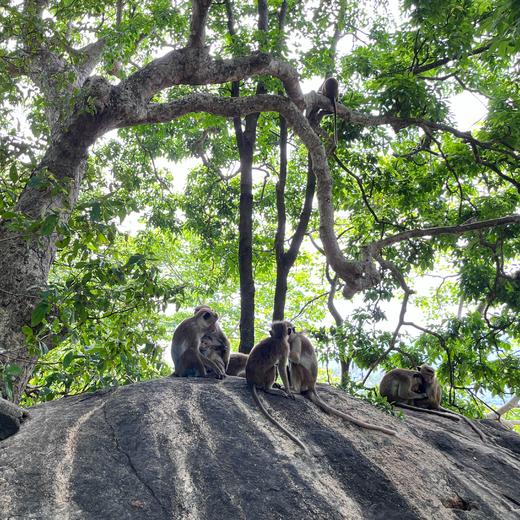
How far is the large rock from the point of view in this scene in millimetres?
3740

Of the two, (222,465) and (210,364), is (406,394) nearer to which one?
(210,364)

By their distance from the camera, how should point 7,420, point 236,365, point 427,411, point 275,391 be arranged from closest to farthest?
point 7,420
point 275,391
point 427,411
point 236,365

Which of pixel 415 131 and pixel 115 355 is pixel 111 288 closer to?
pixel 115 355

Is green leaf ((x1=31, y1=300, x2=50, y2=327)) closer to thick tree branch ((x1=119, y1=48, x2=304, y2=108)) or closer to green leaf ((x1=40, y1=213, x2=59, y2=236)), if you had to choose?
green leaf ((x1=40, y1=213, x2=59, y2=236))

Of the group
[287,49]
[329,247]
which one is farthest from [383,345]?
[287,49]

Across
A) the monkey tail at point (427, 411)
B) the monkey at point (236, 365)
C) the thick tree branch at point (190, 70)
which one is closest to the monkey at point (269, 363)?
the monkey at point (236, 365)

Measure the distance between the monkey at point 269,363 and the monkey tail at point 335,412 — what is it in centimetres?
30

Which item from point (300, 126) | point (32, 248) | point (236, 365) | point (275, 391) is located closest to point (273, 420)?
point (275, 391)

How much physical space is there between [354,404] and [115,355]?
3.08 m

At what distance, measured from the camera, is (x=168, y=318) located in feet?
70.7

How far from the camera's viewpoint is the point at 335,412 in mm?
6246

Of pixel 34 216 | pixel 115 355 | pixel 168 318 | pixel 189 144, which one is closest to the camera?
pixel 115 355

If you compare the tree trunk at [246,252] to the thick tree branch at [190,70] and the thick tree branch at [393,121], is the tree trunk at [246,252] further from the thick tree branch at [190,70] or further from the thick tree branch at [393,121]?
the thick tree branch at [190,70]

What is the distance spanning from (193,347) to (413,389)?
155 inches
